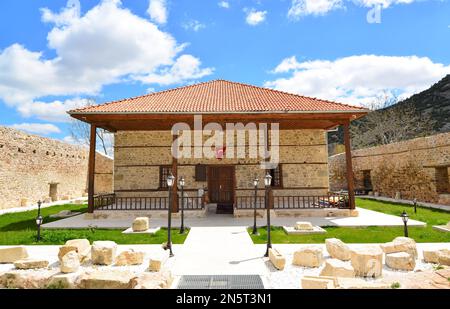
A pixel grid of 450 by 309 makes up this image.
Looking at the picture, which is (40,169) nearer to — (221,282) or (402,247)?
(221,282)

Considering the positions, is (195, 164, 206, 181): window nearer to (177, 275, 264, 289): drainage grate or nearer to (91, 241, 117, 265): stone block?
(91, 241, 117, 265): stone block

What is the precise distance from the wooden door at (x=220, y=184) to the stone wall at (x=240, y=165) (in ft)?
1.00

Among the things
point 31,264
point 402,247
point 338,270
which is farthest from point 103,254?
point 402,247

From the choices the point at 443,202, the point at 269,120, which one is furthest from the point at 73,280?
the point at 443,202

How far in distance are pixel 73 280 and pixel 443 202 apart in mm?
15475

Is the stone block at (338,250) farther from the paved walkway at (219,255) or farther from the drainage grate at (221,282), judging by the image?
the drainage grate at (221,282)

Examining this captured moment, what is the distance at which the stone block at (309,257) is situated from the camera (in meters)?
4.89

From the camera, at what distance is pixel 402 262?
4.65 metres

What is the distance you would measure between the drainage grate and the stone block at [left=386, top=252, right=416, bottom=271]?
2.34 m

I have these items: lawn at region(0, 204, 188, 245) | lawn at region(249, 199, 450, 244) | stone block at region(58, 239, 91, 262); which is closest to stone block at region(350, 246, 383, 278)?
lawn at region(249, 199, 450, 244)

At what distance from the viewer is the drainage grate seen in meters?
4.11

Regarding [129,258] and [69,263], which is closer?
[69,263]

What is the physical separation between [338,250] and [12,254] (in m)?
6.36

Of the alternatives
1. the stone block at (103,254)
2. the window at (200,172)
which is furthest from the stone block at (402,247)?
the window at (200,172)
